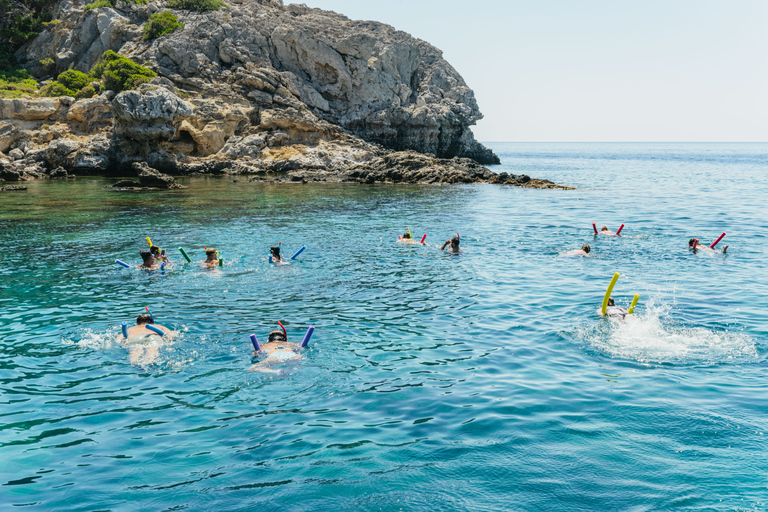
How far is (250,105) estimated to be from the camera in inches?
2148

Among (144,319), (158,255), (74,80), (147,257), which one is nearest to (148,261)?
(147,257)

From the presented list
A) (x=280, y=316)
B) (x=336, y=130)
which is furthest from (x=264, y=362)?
(x=336, y=130)

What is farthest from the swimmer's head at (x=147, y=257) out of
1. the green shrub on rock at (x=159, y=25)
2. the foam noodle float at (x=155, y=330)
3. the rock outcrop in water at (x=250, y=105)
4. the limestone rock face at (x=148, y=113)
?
the green shrub on rock at (x=159, y=25)

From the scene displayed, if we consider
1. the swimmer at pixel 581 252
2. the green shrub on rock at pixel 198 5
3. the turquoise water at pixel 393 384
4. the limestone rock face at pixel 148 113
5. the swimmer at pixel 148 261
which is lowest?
the turquoise water at pixel 393 384

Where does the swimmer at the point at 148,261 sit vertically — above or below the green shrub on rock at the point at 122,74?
below

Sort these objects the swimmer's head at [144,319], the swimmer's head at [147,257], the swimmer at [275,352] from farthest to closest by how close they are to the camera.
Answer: the swimmer's head at [147,257], the swimmer's head at [144,319], the swimmer at [275,352]

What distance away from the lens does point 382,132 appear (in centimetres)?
6178

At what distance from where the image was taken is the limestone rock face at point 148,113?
45219mm

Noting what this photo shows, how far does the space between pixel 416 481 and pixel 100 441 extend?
13.9 ft

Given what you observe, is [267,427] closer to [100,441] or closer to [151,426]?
[151,426]

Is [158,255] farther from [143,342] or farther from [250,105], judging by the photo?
Answer: [250,105]

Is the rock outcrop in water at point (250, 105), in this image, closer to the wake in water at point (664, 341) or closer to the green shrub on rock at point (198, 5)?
the green shrub on rock at point (198, 5)

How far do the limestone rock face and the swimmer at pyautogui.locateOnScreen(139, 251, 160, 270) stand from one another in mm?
34297

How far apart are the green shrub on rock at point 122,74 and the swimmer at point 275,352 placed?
160ft
